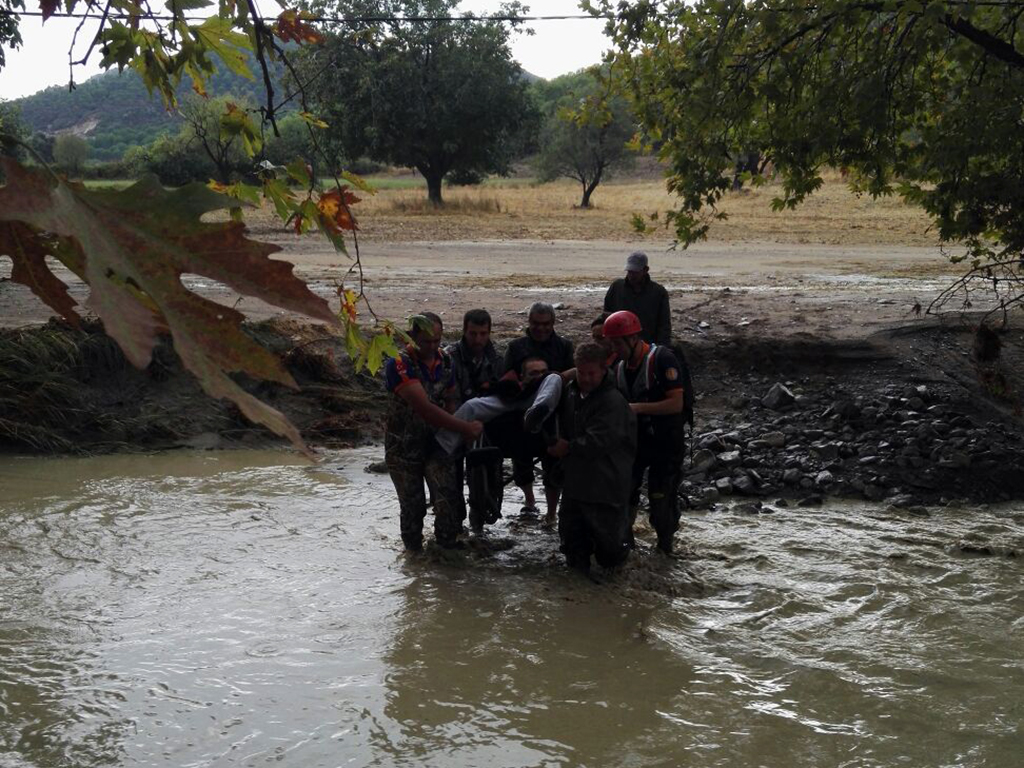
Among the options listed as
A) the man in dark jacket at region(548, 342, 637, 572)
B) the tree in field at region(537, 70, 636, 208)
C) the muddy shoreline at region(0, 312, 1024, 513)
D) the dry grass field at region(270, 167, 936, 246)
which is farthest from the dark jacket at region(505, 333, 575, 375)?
the tree in field at region(537, 70, 636, 208)

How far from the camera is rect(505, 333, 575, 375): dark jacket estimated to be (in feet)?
25.9

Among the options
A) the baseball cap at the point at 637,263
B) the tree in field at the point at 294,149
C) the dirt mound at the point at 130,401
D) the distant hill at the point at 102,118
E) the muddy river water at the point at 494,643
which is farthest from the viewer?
the distant hill at the point at 102,118

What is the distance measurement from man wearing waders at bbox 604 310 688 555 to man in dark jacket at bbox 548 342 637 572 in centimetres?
35

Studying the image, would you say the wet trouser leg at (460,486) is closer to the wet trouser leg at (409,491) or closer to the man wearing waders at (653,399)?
the wet trouser leg at (409,491)

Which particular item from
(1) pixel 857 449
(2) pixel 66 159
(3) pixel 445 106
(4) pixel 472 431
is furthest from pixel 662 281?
(3) pixel 445 106

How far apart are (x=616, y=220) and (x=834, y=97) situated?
2599cm

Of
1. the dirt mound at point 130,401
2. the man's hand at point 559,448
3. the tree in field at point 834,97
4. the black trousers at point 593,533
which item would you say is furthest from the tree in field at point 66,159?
the tree in field at point 834,97

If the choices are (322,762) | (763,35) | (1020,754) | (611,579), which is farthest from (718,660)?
(763,35)

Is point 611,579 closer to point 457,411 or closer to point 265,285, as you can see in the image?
point 457,411

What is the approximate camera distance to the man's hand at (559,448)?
6.97 m

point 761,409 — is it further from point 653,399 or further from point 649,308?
point 653,399

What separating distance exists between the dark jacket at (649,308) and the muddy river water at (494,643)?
1.60 metres

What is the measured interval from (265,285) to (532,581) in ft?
20.3

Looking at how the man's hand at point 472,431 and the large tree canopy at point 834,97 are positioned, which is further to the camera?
the large tree canopy at point 834,97
